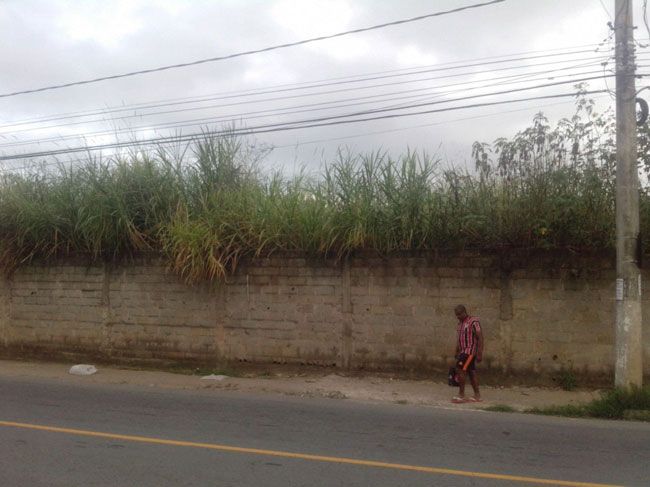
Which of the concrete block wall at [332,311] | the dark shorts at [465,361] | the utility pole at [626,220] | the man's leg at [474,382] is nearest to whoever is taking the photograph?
the utility pole at [626,220]

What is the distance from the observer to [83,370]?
518 inches

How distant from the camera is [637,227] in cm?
968

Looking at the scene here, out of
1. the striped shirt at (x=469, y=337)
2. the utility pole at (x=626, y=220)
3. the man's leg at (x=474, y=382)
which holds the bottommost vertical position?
the man's leg at (x=474, y=382)

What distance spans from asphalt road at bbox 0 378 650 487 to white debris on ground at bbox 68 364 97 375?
109 inches

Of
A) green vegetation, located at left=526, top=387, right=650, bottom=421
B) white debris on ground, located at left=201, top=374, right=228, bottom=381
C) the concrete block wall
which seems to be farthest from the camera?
white debris on ground, located at left=201, top=374, right=228, bottom=381

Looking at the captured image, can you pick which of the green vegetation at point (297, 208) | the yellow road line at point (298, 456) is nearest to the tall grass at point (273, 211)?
the green vegetation at point (297, 208)

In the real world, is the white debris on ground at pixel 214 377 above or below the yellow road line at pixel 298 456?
below

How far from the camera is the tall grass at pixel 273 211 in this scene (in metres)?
11.2

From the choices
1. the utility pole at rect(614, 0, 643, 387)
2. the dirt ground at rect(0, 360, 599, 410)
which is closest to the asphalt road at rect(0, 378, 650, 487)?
the dirt ground at rect(0, 360, 599, 410)

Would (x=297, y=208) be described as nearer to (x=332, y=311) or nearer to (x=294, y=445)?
(x=332, y=311)

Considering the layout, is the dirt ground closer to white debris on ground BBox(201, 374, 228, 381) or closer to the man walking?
white debris on ground BBox(201, 374, 228, 381)

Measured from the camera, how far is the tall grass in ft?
36.7

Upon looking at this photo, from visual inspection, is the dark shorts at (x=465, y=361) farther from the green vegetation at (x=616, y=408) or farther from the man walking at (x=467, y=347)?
the green vegetation at (x=616, y=408)

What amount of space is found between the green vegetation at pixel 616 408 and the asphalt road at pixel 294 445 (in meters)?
0.40
